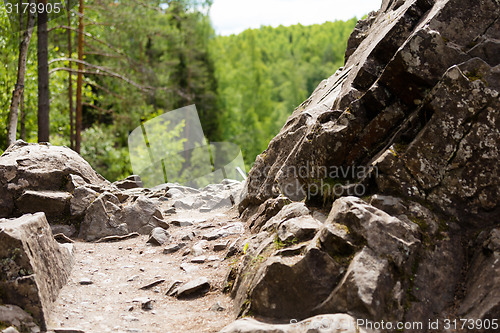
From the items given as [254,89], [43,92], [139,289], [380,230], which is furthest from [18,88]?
[254,89]

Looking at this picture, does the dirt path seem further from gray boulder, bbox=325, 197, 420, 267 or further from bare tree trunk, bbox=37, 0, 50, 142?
bare tree trunk, bbox=37, 0, 50, 142

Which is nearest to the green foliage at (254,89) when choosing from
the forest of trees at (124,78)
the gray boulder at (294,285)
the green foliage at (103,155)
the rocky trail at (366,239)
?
the forest of trees at (124,78)

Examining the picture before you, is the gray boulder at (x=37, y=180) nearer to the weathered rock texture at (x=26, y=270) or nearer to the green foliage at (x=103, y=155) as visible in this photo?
the weathered rock texture at (x=26, y=270)

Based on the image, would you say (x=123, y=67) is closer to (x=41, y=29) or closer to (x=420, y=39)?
(x=41, y=29)

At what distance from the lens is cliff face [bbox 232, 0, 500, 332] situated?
6.49m

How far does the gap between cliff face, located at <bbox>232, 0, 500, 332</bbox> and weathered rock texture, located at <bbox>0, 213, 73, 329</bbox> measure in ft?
10.5

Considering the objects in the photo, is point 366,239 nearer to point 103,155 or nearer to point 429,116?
point 429,116

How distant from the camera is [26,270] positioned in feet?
23.4

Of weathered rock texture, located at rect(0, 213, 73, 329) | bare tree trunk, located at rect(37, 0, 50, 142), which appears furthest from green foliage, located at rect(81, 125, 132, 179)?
weathered rock texture, located at rect(0, 213, 73, 329)

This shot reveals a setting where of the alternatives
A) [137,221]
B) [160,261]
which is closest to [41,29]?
[137,221]

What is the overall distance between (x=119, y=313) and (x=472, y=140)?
663 cm

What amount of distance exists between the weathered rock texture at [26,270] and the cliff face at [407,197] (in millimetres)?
3207

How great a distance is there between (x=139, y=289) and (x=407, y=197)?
5.44 metres

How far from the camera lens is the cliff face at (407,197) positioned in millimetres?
6492
